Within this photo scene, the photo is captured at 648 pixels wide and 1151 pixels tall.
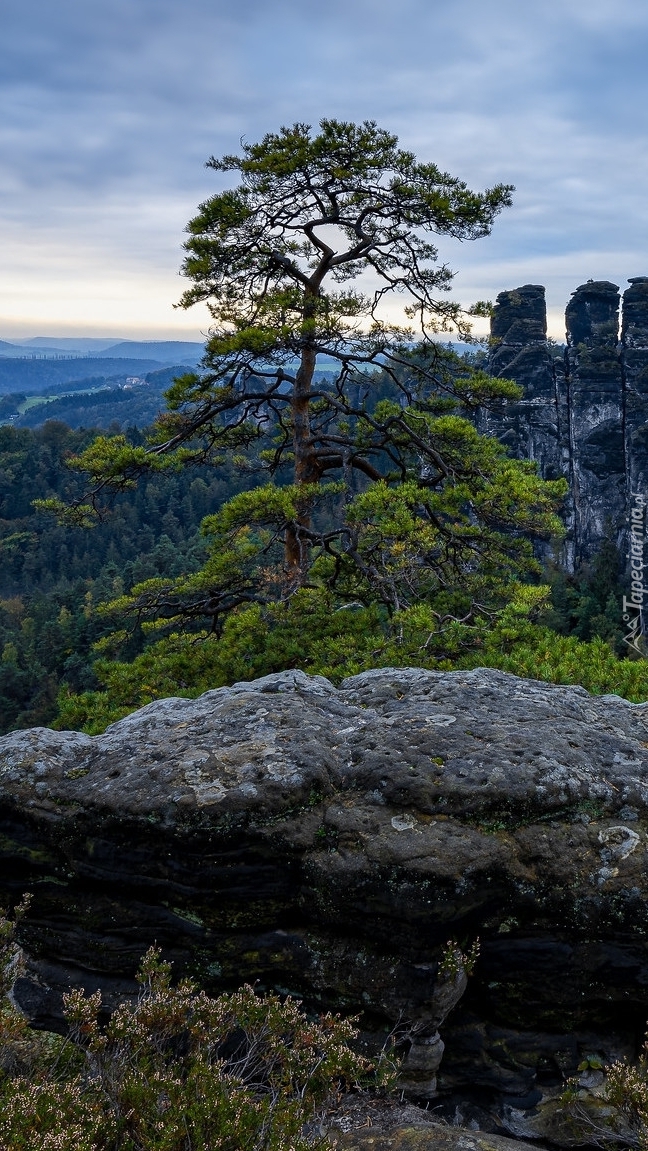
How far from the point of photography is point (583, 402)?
77.8 metres

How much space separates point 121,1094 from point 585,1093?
11.3 ft

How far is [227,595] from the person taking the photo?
468 inches

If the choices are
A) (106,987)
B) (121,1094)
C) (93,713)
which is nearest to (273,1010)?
(121,1094)

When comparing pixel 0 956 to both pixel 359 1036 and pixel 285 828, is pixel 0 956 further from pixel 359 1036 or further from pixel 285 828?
pixel 359 1036

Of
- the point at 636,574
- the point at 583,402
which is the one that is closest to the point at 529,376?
the point at 583,402

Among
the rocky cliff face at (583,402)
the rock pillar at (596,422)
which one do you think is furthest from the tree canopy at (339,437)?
the rock pillar at (596,422)

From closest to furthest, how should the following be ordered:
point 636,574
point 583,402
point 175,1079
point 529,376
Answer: point 175,1079 → point 636,574 → point 583,402 → point 529,376

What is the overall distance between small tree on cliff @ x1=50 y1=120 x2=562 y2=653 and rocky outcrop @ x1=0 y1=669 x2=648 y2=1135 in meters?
4.03

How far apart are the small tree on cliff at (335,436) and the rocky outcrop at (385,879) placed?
4.03m

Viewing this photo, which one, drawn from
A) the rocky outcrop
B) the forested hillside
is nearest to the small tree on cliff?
the rocky outcrop

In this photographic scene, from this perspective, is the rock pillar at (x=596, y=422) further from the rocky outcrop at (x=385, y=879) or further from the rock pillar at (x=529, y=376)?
the rocky outcrop at (x=385, y=879)

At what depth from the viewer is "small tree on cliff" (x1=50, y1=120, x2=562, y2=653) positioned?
10.5 metres

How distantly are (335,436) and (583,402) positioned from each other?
72.6m

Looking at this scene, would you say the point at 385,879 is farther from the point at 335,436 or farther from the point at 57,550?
the point at 57,550
